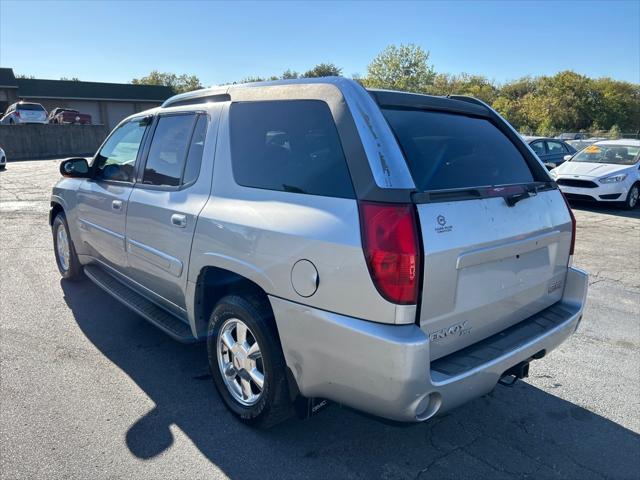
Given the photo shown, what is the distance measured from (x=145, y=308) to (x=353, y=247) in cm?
231

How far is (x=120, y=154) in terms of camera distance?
4.40 meters

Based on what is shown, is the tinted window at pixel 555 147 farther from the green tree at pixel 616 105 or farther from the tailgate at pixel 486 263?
the green tree at pixel 616 105

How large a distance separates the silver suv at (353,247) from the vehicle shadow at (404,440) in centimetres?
21

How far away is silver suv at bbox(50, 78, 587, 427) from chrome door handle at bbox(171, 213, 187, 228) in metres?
0.01

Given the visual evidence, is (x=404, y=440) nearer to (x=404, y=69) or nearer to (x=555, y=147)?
(x=555, y=147)

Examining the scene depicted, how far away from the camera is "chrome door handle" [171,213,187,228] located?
3165 millimetres

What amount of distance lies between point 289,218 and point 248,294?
2.03 ft

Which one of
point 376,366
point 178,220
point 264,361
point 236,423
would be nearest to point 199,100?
point 178,220

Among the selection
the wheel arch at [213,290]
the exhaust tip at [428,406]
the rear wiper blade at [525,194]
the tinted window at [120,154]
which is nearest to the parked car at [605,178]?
the rear wiper blade at [525,194]

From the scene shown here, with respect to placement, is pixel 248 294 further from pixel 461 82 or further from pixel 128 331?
pixel 461 82

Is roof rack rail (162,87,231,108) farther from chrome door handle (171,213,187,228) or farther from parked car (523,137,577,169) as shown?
parked car (523,137,577,169)

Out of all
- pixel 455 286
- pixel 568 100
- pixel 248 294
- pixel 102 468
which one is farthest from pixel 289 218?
pixel 568 100

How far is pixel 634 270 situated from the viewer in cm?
677

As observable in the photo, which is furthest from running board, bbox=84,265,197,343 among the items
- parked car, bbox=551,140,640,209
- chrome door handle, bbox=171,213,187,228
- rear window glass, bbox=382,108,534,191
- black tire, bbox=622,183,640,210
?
black tire, bbox=622,183,640,210
